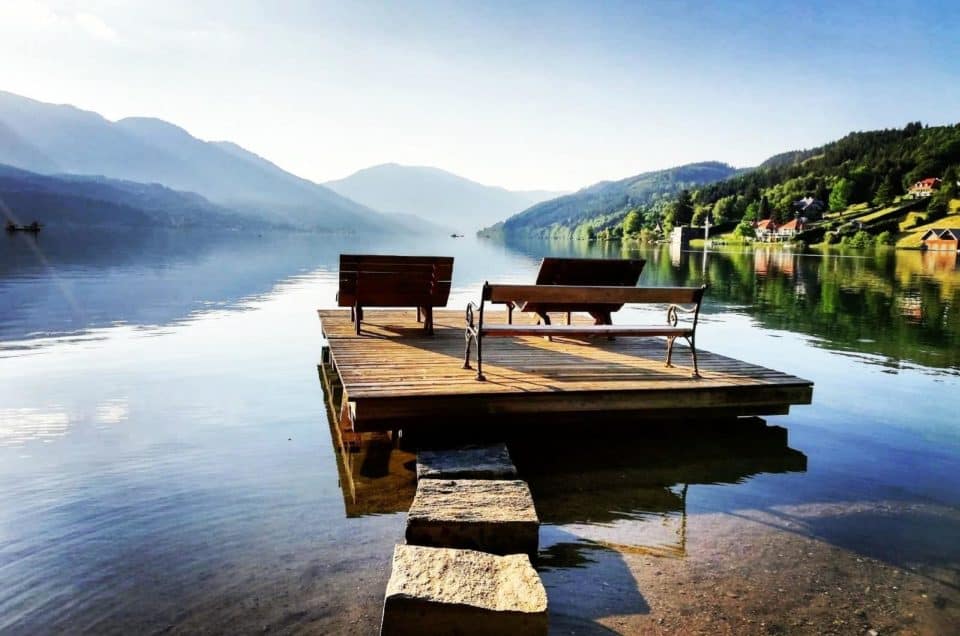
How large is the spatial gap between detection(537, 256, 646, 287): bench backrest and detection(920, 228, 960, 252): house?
12291 centimetres

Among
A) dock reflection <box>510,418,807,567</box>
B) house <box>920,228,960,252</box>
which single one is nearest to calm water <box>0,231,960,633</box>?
dock reflection <box>510,418,807,567</box>

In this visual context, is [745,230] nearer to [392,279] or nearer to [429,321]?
[429,321]

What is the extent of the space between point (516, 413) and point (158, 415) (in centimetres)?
579

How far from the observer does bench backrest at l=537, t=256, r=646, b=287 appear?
1242cm

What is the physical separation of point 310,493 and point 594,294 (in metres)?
5.01

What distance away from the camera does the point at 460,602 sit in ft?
14.5

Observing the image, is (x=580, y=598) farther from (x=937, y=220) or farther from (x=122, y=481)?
(x=937, y=220)

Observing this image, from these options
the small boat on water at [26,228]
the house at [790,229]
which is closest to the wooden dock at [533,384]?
the small boat on water at [26,228]

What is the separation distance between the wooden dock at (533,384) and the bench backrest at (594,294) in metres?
1.08

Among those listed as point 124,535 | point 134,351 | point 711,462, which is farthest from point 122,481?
point 134,351

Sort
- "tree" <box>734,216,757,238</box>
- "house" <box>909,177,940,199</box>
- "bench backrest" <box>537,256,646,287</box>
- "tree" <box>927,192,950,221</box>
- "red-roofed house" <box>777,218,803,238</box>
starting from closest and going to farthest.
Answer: "bench backrest" <box>537,256,646,287</box>, "tree" <box>927,192,950,221</box>, "red-roofed house" <box>777,218,803,238</box>, "tree" <box>734,216,757,238</box>, "house" <box>909,177,940,199</box>

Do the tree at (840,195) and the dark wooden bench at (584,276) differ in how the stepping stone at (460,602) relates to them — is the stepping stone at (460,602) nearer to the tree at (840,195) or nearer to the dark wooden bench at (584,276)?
the dark wooden bench at (584,276)

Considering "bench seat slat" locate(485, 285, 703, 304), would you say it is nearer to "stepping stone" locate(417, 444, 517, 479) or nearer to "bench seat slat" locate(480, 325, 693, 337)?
"bench seat slat" locate(480, 325, 693, 337)

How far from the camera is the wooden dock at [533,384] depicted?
8.24 meters
